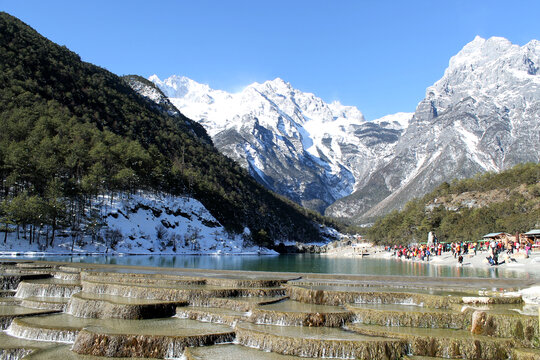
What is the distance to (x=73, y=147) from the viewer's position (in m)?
104

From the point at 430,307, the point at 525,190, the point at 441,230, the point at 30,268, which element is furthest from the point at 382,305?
the point at 525,190

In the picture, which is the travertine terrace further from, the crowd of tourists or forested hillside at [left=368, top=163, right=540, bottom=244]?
forested hillside at [left=368, top=163, right=540, bottom=244]

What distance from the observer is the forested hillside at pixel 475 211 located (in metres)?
123

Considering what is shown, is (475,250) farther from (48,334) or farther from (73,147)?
(73,147)

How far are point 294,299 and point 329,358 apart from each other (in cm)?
1099

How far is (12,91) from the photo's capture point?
123m

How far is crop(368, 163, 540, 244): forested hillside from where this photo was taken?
123 meters

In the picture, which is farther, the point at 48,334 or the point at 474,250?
the point at 474,250

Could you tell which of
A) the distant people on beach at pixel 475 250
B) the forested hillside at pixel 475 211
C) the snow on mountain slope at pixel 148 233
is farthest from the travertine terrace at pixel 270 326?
the forested hillside at pixel 475 211

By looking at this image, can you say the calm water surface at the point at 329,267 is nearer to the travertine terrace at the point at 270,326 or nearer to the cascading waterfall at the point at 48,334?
the travertine terrace at the point at 270,326

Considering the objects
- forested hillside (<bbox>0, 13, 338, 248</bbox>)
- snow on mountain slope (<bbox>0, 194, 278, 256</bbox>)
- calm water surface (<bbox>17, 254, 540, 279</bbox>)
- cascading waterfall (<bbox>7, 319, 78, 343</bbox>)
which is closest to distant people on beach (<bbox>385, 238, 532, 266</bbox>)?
calm water surface (<bbox>17, 254, 540, 279</bbox>)

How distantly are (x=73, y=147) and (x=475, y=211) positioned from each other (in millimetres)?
124477

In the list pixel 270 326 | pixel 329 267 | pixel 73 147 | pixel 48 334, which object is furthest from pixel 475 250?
pixel 73 147

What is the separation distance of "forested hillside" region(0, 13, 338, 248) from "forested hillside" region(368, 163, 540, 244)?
58.9m
